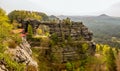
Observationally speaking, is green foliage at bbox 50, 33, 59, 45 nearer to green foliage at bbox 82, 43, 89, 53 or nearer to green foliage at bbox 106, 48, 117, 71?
green foliage at bbox 82, 43, 89, 53

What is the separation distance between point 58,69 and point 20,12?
49228 millimetres

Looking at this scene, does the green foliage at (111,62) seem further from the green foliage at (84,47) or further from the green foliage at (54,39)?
the green foliage at (54,39)

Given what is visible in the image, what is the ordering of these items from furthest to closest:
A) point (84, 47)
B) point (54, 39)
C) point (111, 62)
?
point (111, 62), point (84, 47), point (54, 39)

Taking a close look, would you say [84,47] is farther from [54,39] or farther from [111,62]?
[111,62]

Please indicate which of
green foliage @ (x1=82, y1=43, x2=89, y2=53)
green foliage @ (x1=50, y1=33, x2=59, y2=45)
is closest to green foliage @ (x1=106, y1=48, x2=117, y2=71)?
green foliage @ (x1=82, y1=43, x2=89, y2=53)

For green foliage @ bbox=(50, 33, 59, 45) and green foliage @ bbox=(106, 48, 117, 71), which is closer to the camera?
green foliage @ bbox=(50, 33, 59, 45)

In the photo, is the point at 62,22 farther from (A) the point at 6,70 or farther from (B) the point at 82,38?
(A) the point at 6,70

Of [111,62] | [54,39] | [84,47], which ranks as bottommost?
[111,62]

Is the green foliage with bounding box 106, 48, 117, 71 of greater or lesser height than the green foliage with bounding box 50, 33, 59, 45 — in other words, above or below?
below

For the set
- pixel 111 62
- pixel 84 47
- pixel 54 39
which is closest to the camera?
pixel 54 39

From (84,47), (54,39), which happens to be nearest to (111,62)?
(84,47)

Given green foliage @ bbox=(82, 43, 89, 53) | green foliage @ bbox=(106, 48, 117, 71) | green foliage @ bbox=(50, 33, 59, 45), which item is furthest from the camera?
green foliage @ bbox=(106, 48, 117, 71)

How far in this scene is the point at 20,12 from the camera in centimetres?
11900

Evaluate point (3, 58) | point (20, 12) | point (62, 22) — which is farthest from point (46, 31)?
point (3, 58)
